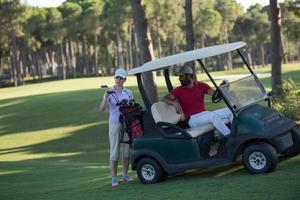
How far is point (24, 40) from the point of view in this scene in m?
77.4

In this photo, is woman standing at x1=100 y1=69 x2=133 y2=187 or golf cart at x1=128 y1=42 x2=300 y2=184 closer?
golf cart at x1=128 y1=42 x2=300 y2=184

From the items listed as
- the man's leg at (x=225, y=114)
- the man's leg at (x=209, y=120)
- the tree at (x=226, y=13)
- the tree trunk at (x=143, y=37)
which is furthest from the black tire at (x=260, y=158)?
the tree at (x=226, y=13)

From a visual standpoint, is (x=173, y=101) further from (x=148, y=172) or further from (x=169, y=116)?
(x=148, y=172)

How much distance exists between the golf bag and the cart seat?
266mm

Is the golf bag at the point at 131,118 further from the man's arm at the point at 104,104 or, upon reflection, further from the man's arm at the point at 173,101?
the man's arm at the point at 173,101

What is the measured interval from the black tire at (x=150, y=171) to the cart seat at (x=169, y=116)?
0.65 metres

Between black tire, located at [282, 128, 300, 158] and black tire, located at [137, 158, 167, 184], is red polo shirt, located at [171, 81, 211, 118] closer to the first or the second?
black tire, located at [137, 158, 167, 184]

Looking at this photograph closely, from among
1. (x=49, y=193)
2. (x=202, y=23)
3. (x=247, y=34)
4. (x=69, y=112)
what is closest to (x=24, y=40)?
(x=202, y=23)

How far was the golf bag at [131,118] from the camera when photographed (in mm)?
8414

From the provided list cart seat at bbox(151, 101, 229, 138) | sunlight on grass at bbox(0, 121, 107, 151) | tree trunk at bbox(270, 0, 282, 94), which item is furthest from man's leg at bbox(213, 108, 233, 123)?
sunlight on grass at bbox(0, 121, 107, 151)

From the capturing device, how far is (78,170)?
40.3 ft

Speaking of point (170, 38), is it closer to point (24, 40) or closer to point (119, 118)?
point (24, 40)

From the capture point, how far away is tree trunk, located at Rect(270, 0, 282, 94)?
1798cm

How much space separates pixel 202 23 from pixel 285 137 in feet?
244
